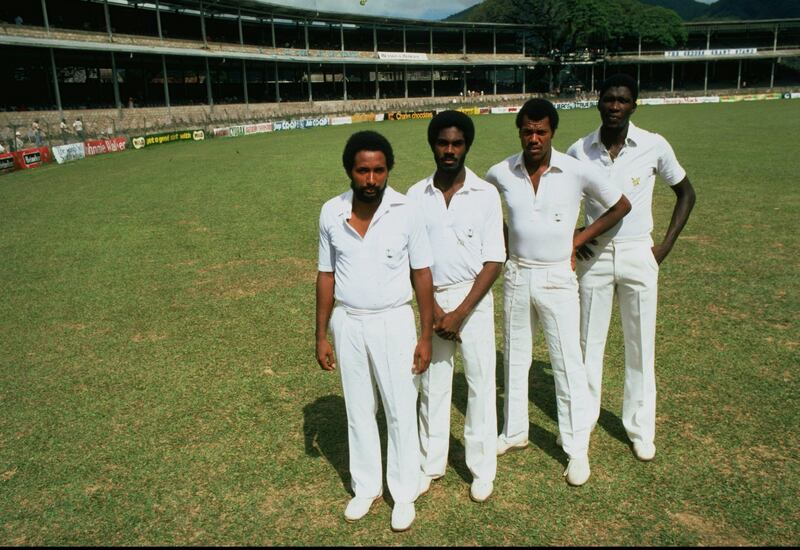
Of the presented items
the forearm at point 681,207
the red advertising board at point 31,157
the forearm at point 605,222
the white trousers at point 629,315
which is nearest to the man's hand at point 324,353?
the forearm at point 605,222

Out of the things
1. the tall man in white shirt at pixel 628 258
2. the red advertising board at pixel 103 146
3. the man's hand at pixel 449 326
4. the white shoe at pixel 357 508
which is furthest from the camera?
the red advertising board at pixel 103 146

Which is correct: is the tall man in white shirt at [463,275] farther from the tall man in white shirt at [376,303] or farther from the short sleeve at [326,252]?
the short sleeve at [326,252]

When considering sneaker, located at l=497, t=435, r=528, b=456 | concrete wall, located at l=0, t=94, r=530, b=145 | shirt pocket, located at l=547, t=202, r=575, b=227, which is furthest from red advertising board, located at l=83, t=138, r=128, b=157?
shirt pocket, located at l=547, t=202, r=575, b=227

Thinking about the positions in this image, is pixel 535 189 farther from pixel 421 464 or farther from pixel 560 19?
pixel 560 19

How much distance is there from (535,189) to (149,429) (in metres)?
3.44

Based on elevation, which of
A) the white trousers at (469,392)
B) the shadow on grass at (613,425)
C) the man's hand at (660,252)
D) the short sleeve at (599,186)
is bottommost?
the shadow on grass at (613,425)

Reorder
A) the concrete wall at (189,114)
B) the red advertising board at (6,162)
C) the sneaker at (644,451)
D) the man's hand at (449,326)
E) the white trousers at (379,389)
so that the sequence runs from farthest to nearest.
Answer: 1. the concrete wall at (189,114)
2. the red advertising board at (6,162)
3. the sneaker at (644,451)
4. the man's hand at (449,326)
5. the white trousers at (379,389)

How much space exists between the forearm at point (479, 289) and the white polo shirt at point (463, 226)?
0.05m

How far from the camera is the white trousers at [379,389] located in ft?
10.9

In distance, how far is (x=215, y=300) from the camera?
312 inches

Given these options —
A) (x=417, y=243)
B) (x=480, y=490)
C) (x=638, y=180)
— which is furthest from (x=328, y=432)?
(x=638, y=180)

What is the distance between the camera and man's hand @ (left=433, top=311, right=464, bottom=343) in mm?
3418

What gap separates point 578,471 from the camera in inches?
148

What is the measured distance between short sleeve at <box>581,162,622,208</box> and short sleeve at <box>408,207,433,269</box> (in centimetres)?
108
